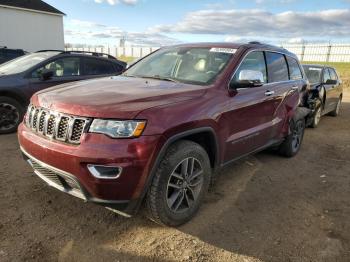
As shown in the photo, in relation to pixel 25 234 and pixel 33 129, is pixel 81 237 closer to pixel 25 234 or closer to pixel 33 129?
pixel 25 234

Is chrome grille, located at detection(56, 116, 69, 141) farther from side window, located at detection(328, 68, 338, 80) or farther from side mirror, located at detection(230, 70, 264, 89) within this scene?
side window, located at detection(328, 68, 338, 80)

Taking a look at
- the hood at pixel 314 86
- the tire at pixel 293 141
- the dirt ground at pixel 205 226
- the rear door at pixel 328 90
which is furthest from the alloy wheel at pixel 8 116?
the rear door at pixel 328 90

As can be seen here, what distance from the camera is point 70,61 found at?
7230 mm

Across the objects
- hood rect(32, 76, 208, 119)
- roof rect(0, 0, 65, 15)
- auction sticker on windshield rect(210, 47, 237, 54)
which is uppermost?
roof rect(0, 0, 65, 15)

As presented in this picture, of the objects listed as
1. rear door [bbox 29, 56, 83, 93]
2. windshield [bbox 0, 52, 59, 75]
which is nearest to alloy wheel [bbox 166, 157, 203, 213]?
rear door [bbox 29, 56, 83, 93]

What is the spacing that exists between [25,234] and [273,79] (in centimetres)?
370

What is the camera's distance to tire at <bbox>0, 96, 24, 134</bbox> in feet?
20.7

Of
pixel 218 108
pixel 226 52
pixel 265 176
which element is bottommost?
pixel 265 176

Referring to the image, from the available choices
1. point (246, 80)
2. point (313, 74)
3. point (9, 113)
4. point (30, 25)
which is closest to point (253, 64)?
point (246, 80)

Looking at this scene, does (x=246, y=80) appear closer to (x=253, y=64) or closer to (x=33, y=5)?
(x=253, y=64)

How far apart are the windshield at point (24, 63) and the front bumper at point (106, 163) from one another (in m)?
4.30

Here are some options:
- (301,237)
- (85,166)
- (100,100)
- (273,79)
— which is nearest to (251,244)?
(301,237)

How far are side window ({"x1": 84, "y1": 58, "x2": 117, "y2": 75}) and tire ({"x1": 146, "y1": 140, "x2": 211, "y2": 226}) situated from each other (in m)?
4.72

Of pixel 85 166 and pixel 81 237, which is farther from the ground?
pixel 85 166
